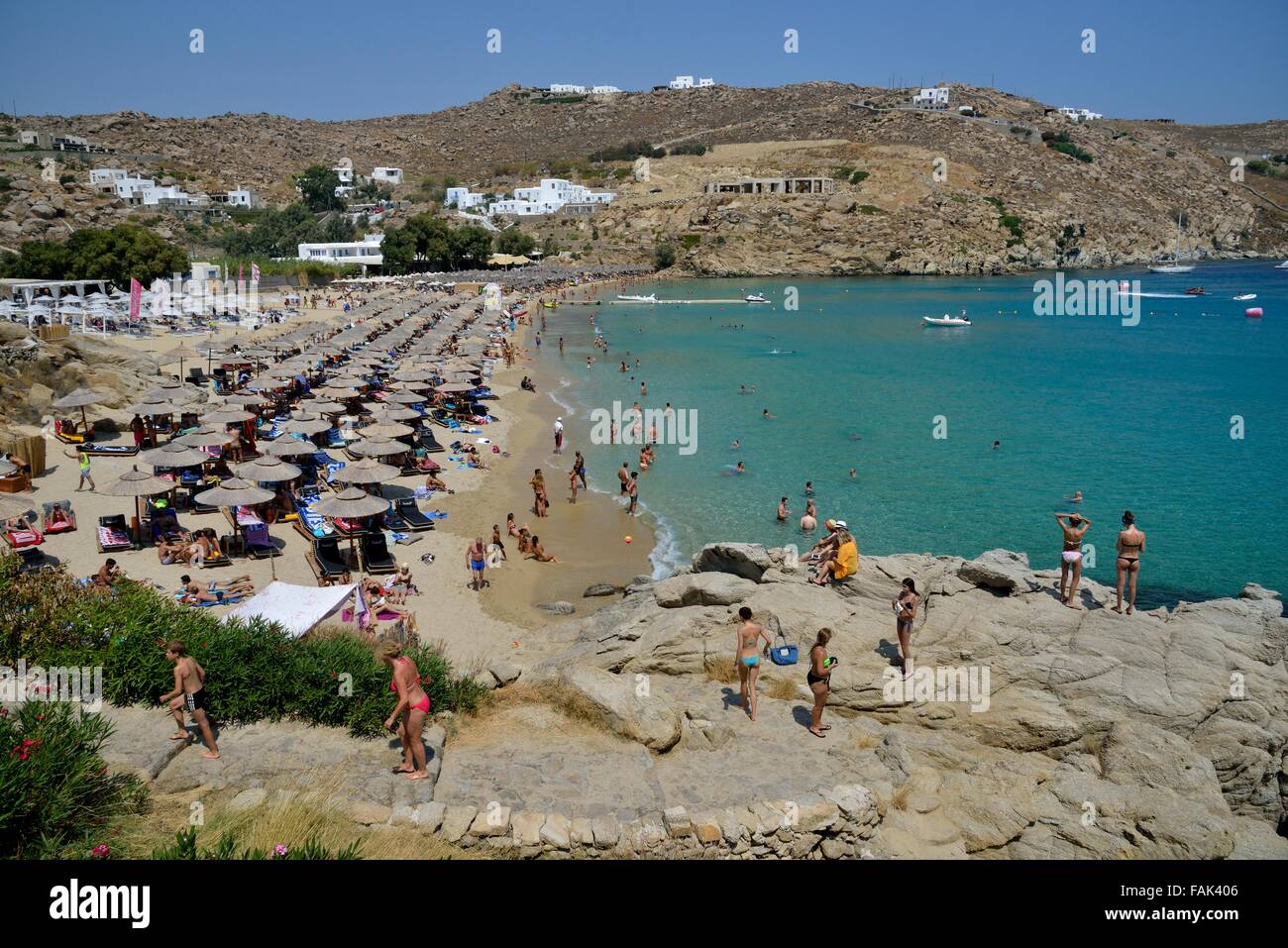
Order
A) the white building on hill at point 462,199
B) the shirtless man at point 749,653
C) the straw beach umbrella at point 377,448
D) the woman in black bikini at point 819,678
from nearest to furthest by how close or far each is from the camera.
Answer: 1. the woman in black bikini at point 819,678
2. the shirtless man at point 749,653
3. the straw beach umbrella at point 377,448
4. the white building on hill at point 462,199

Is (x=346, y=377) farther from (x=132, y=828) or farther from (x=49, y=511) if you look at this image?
(x=132, y=828)

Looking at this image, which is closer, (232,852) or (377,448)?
(232,852)

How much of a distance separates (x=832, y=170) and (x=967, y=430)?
9770 centimetres

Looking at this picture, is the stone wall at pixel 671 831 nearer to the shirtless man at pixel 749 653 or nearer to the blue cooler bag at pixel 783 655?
the shirtless man at pixel 749 653

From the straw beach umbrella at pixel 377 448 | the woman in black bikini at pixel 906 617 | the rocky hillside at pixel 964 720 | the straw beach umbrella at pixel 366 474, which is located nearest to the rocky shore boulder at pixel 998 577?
the rocky hillside at pixel 964 720

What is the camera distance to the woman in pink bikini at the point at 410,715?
24.1 feet

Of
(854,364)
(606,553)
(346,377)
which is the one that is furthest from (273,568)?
(854,364)

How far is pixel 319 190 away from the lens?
106 metres

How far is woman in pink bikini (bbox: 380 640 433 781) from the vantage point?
735 centimetres

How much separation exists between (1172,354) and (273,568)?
54.8m

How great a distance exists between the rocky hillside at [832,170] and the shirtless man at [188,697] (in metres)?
75.8

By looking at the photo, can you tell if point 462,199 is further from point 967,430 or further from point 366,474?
point 366,474

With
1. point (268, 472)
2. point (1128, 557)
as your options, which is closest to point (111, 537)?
point (268, 472)

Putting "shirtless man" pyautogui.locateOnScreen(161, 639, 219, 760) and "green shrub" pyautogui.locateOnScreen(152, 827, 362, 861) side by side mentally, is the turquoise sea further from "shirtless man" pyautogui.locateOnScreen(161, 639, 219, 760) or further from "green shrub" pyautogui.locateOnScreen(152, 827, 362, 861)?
"green shrub" pyautogui.locateOnScreen(152, 827, 362, 861)
